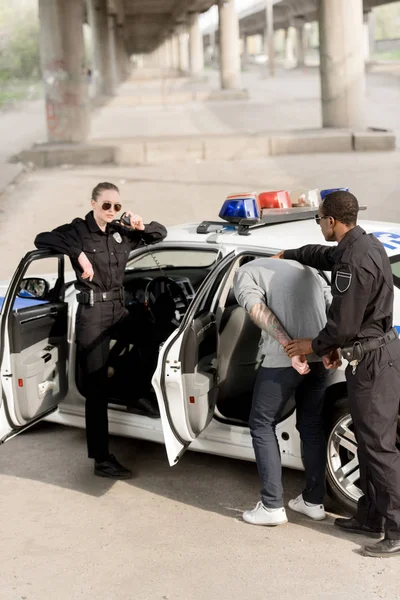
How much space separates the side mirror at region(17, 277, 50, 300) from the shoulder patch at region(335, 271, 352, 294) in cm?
220

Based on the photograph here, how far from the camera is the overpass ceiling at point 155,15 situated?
5831cm

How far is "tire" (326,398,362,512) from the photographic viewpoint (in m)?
4.64

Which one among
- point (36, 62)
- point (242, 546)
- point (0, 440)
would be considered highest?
point (36, 62)

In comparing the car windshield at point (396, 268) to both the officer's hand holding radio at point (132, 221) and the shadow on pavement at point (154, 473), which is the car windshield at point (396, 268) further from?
the officer's hand holding radio at point (132, 221)

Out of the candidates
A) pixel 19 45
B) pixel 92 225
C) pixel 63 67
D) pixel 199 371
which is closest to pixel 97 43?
pixel 63 67

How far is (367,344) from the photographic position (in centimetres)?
411

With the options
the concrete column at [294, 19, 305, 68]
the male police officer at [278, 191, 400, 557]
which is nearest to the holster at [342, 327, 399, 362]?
the male police officer at [278, 191, 400, 557]

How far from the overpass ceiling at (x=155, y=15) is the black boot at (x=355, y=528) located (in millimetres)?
54158

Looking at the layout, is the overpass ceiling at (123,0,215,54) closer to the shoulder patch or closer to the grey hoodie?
the grey hoodie

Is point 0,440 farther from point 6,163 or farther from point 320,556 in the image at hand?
point 6,163

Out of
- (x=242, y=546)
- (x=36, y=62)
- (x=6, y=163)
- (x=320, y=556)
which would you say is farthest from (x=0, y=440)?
(x=36, y=62)

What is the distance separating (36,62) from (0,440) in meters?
105

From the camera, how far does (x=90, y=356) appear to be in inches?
210

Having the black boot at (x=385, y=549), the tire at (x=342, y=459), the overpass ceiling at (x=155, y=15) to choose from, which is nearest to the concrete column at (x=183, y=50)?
the overpass ceiling at (x=155, y=15)
